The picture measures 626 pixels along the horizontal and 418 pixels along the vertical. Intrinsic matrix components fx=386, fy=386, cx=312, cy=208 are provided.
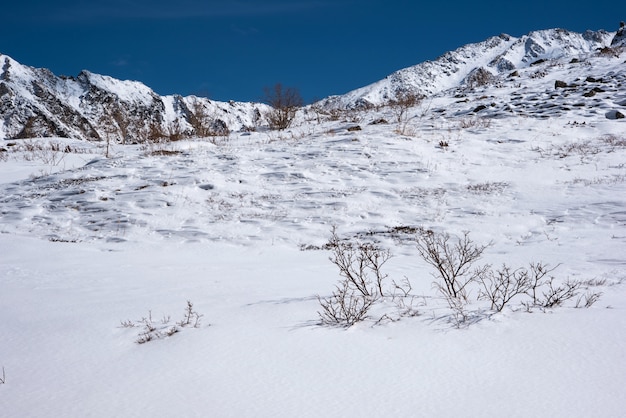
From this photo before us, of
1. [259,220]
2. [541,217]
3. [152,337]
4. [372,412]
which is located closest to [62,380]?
[152,337]

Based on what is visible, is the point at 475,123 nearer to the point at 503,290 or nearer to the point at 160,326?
the point at 503,290

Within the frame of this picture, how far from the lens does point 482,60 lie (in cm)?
12862

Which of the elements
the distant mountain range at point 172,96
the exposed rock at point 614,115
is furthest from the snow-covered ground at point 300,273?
the distant mountain range at point 172,96

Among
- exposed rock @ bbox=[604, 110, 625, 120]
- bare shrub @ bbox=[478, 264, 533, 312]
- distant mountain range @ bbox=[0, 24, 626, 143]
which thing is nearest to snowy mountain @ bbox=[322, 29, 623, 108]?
distant mountain range @ bbox=[0, 24, 626, 143]

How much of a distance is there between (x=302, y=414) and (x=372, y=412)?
11.4 inches

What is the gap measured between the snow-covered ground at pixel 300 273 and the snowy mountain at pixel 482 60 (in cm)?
10304

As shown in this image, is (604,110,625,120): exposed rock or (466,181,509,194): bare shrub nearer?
(466,181,509,194): bare shrub

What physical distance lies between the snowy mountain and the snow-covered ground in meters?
103

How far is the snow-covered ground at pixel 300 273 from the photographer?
1.78 metres

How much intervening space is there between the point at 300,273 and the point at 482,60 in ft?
477

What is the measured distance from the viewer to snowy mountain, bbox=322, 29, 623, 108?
11481cm

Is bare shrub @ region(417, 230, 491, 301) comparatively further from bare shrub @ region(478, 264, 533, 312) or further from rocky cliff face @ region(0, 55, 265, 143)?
rocky cliff face @ region(0, 55, 265, 143)

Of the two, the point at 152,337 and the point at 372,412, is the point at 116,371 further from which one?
the point at 372,412

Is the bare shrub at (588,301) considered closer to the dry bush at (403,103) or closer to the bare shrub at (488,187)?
the bare shrub at (488,187)
